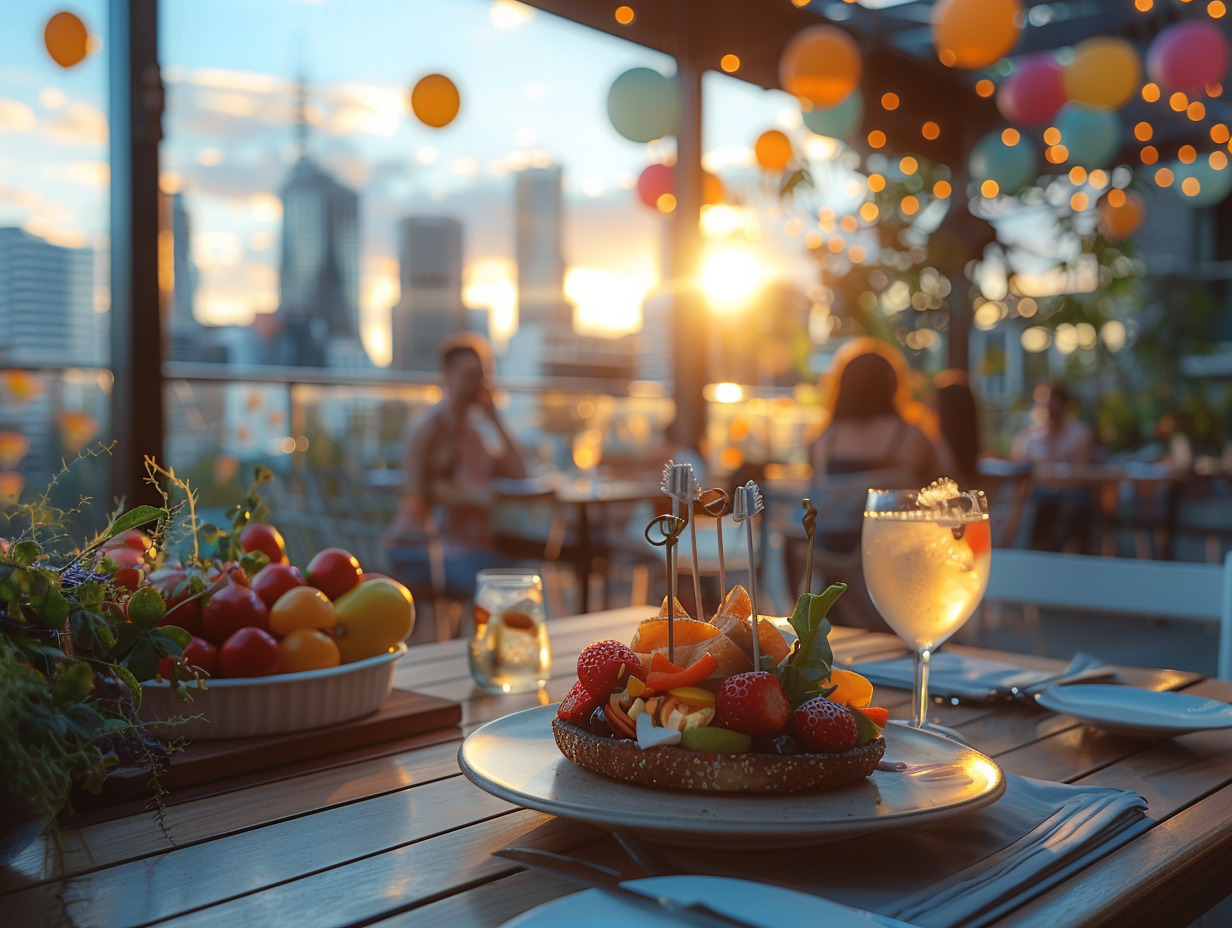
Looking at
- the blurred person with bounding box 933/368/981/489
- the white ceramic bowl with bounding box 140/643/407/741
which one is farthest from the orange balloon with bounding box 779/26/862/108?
the white ceramic bowl with bounding box 140/643/407/741

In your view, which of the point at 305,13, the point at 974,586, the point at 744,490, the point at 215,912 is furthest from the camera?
the point at 305,13

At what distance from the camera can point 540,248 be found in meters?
5.79

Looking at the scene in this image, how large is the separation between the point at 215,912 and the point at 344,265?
4704mm

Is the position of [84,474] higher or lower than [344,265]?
lower

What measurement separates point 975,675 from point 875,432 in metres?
2.51


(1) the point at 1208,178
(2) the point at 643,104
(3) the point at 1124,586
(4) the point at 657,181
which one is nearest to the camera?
(3) the point at 1124,586

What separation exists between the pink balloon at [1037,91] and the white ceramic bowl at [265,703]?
450 centimetres

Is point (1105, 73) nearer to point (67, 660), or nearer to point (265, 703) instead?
point (265, 703)

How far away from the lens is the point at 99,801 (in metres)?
0.77

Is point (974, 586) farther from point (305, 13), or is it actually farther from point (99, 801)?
point (305, 13)

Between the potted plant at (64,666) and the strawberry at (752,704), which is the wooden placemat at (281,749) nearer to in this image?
the potted plant at (64,666)

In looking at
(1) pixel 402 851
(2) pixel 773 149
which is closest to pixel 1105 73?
(2) pixel 773 149

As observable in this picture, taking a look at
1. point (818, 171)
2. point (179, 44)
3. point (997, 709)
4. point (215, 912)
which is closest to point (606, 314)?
point (818, 171)

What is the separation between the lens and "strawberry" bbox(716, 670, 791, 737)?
2.18 feet
